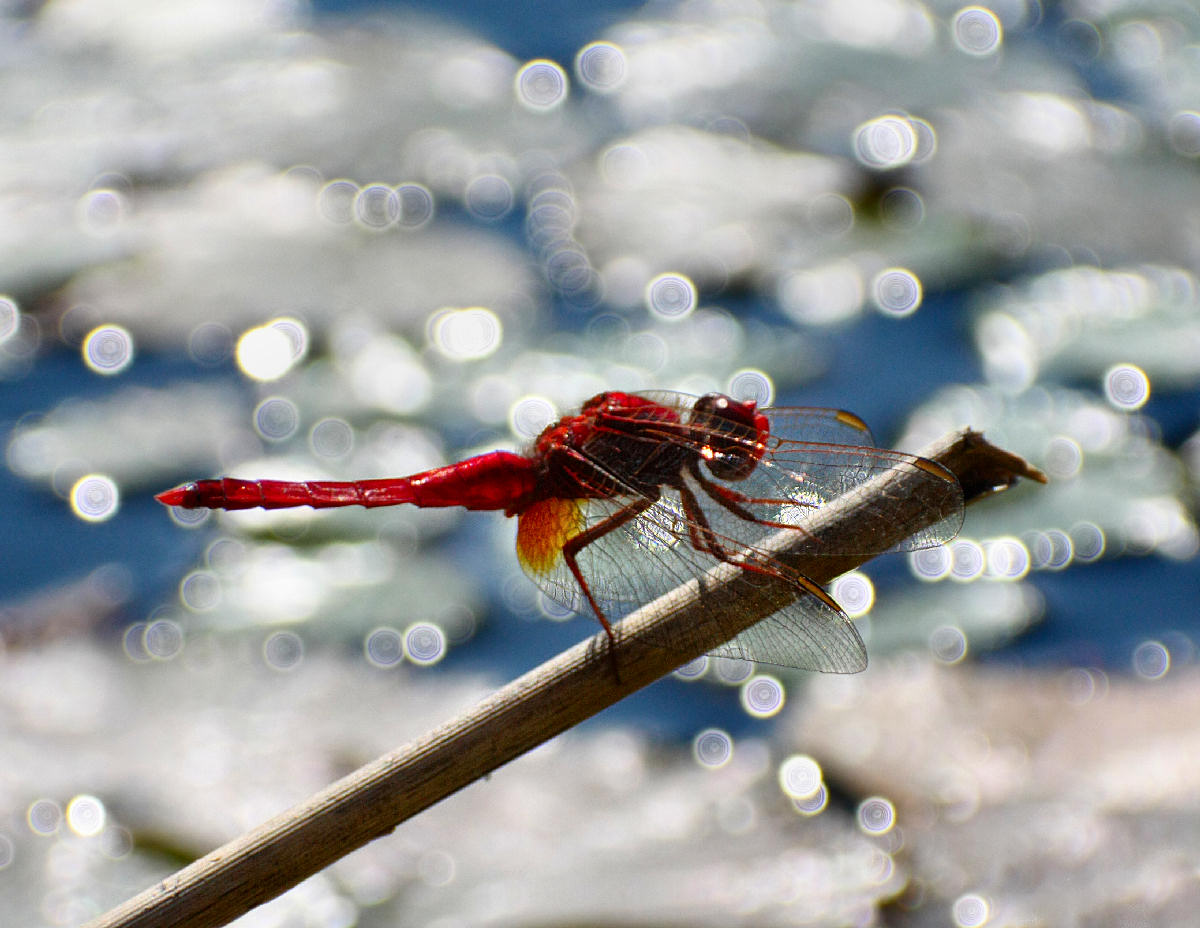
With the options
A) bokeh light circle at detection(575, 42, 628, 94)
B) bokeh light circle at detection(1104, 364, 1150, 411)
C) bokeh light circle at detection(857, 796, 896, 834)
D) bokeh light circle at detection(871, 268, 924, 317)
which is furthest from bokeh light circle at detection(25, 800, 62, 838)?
bokeh light circle at detection(575, 42, 628, 94)

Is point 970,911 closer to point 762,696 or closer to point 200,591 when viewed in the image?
point 762,696

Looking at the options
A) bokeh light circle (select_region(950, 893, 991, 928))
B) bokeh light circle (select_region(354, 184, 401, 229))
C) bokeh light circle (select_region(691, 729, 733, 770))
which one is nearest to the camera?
bokeh light circle (select_region(950, 893, 991, 928))

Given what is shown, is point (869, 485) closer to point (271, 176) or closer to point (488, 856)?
point (488, 856)

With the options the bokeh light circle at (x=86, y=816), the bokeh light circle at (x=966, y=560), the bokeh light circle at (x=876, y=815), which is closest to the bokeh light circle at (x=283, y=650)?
the bokeh light circle at (x=86, y=816)

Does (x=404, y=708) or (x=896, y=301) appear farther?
(x=896, y=301)

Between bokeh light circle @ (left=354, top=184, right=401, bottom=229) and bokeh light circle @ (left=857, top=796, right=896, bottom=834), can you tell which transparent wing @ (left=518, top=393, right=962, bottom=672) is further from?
bokeh light circle @ (left=354, top=184, right=401, bottom=229)

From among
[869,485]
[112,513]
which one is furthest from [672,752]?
[112,513]
